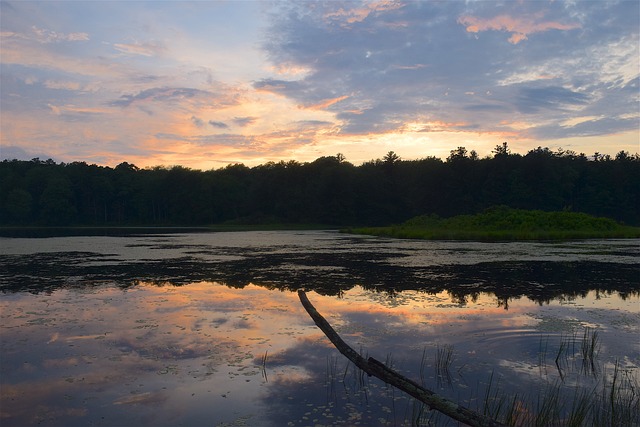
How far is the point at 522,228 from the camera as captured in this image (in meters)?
42.6

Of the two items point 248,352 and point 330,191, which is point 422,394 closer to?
point 248,352

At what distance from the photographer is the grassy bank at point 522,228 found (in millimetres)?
39938

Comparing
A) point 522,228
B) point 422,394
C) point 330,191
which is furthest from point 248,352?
point 330,191

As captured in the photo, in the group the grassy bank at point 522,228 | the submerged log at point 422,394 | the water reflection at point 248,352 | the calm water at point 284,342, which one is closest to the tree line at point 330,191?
the grassy bank at point 522,228

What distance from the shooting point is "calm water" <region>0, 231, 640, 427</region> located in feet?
19.2

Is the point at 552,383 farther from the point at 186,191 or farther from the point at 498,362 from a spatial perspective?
the point at 186,191

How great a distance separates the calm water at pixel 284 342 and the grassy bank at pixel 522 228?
2326 centimetres

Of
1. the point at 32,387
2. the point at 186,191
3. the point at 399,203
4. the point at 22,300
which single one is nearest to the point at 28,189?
the point at 186,191

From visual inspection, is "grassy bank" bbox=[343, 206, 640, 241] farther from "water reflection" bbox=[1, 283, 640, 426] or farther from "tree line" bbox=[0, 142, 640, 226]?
"tree line" bbox=[0, 142, 640, 226]

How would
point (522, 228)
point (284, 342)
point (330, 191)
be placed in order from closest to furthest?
point (284, 342)
point (522, 228)
point (330, 191)

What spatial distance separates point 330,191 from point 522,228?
55.2 m

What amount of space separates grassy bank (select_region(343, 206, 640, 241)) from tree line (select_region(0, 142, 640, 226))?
129 feet

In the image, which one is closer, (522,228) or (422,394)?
(422,394)

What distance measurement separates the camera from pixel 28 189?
105 m
